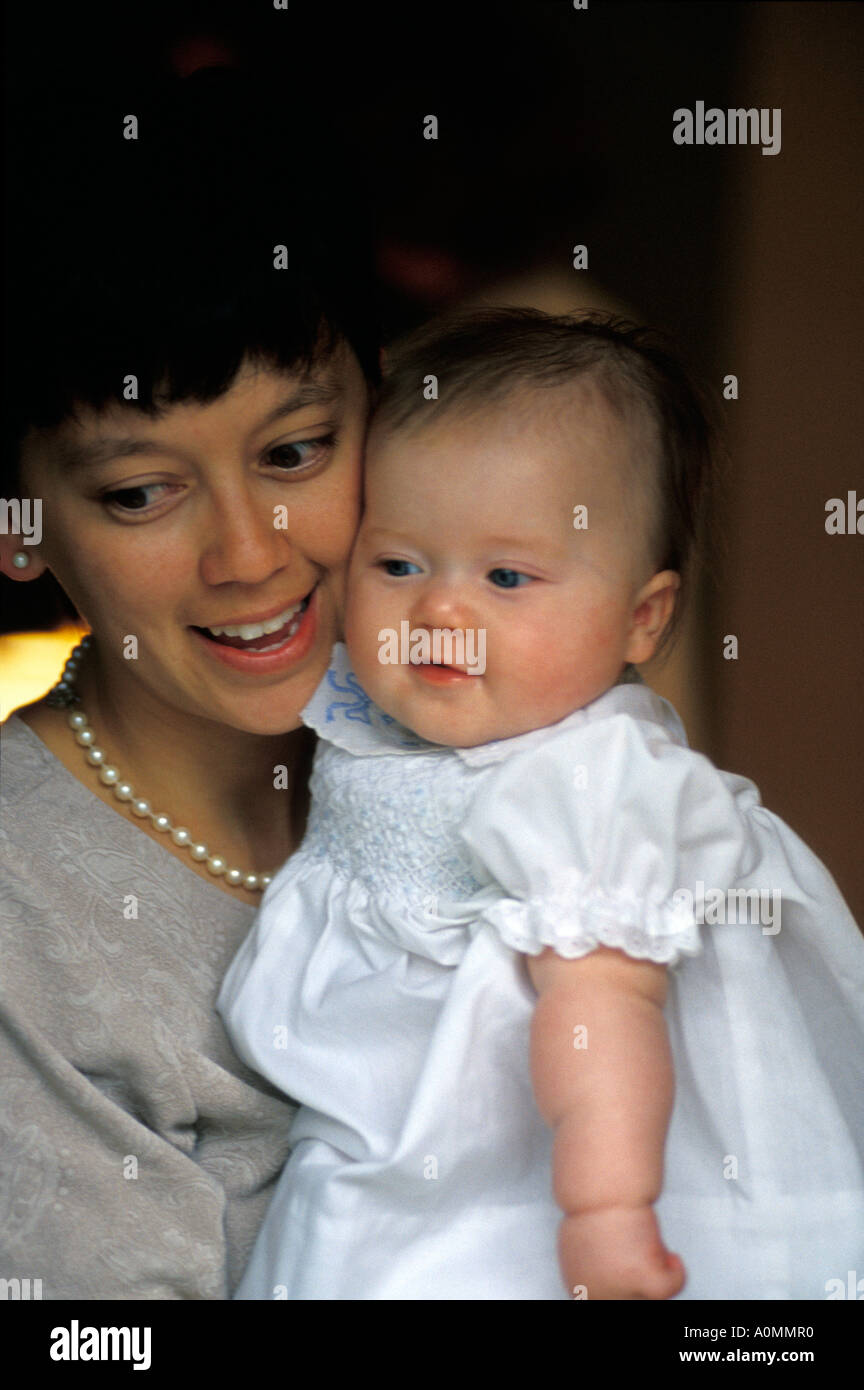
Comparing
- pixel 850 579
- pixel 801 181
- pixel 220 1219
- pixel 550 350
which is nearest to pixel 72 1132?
pixel 220 1219

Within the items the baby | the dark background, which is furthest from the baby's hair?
the dark background

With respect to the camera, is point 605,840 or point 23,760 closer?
point 605,840

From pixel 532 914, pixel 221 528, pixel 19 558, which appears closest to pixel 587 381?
pixel 221 528

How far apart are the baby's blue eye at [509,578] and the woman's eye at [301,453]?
20cm

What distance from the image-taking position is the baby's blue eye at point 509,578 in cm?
102

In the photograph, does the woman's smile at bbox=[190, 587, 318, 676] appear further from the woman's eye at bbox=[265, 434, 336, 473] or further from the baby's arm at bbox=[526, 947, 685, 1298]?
the baby's arm at bbox=[526, 947, 685, 1298]

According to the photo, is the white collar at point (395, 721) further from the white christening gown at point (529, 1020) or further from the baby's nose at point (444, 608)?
the baby's nose at point (444, 608)

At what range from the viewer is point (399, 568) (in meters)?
1.08

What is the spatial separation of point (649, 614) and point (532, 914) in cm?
29

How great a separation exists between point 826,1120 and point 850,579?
35.0 inches

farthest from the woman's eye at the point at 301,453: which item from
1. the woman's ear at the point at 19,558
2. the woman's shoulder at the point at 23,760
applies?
the woman's shoulder at the point at 23,760

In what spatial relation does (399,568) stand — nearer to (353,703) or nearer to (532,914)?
(353,703)

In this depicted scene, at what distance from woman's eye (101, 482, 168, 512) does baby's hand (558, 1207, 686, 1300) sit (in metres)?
0.64
